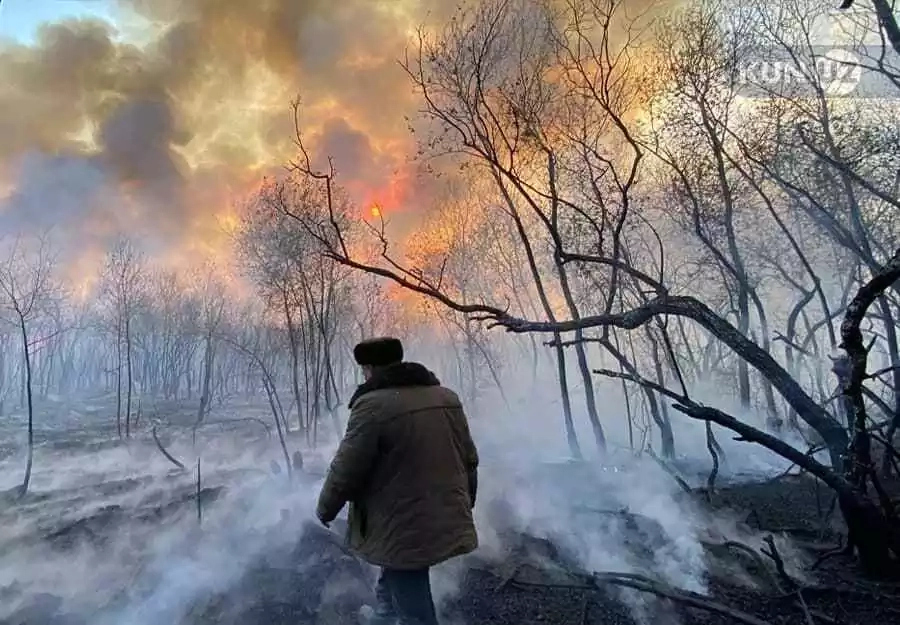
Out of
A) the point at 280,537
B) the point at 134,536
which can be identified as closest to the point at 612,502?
the point at 280,537

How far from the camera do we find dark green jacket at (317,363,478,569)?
2.18 meters

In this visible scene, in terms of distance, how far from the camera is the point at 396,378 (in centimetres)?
229

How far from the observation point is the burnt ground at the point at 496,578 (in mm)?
3148

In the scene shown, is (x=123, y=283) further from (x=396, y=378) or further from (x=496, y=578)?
(x=396, y=378)

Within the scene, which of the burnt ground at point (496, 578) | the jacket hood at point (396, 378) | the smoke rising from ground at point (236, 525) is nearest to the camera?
the jacket hood at point (396, 378)

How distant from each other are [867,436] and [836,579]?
0.95 meters

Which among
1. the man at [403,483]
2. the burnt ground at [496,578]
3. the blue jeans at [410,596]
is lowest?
the burnt ground at [496,578]

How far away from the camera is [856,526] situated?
11.0 feet

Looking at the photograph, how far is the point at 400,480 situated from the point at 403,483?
2 centimetres

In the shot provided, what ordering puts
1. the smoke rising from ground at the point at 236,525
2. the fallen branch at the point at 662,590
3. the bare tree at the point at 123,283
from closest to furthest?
the fallen branch at the point at 662,590 < the smoke rising from ground at the point at 236,525 < the bare tree at the point at 123,283

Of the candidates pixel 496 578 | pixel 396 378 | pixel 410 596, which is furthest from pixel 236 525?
pixel 396 378

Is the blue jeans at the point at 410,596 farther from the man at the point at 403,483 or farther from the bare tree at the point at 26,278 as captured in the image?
the bare tree at the point at 26,278

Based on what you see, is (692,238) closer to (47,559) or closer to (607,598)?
(607,598)

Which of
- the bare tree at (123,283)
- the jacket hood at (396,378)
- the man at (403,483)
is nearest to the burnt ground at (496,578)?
the man at (403,483)
